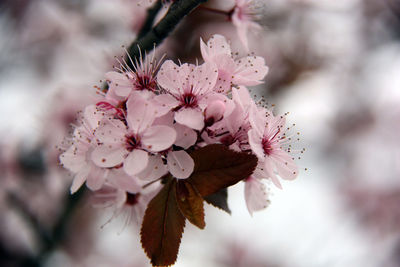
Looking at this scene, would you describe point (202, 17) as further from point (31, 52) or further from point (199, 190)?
point (199, 190)

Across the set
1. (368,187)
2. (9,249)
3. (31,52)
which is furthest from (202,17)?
(368,187)

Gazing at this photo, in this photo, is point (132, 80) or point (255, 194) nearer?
point (132, 80)

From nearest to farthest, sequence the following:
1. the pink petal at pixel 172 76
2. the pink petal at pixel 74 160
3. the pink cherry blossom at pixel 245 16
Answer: the pink petal at pixel 172 76, the pink petal at pixel 74 160, the pink cherry blossom at pixel 245 16

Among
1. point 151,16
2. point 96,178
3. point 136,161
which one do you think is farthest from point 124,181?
point 151,16

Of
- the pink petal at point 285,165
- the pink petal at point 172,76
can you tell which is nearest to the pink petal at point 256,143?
the pink petal at point 285,165

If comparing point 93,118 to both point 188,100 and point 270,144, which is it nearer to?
point 188,100

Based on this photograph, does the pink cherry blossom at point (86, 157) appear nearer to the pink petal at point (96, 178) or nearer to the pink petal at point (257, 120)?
the pink petal at point (96, 178)
